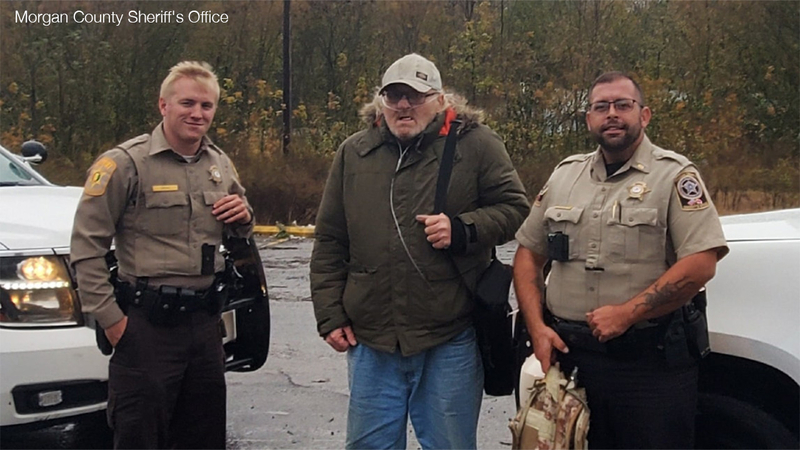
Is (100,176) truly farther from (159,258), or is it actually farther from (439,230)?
(439,230)

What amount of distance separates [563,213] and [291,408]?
108 inches

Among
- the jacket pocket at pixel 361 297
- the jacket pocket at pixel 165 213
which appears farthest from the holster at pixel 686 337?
the jacket pocket at pixel 165 213

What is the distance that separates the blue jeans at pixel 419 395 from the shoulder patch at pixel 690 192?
34.4 inches

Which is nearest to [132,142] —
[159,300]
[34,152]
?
[159,300]

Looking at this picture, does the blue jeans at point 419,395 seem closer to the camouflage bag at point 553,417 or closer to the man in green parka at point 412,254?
the man in green parka at point 412,254

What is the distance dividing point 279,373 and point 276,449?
1.40m

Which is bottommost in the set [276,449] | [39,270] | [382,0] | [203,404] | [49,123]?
Result: [276,449]

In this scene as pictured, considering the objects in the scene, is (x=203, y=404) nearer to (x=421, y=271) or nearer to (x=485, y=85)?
(x=421, y=271)

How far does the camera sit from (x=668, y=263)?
275 cm

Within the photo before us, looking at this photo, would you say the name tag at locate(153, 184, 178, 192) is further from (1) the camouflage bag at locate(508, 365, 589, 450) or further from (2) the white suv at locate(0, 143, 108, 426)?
(1) the camouflage bag at locate(508, 365, 589, 450)

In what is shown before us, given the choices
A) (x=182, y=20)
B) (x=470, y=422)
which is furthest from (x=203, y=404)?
(x=182, y=20)

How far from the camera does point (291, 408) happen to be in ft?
16.7

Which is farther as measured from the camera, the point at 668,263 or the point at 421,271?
the point at 421,271

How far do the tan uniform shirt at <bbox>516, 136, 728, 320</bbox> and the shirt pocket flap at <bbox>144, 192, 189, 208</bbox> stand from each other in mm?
1289
